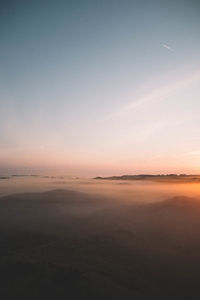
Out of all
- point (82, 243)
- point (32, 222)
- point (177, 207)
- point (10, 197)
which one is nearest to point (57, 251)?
point (82, 243)

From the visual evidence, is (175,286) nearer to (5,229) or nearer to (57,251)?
(57,251)

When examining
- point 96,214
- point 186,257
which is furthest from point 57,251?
point 96,214

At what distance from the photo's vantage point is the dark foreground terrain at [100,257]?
1078 cm

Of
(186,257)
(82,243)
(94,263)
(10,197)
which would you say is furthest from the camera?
(10,197)

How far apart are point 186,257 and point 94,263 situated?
7374mm

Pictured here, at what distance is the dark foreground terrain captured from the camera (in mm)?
10781

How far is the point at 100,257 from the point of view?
15.1m

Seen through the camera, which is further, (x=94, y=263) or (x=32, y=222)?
(x=32, y=222)

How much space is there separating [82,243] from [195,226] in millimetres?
14725

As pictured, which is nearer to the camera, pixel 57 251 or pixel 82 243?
pixel 57 251

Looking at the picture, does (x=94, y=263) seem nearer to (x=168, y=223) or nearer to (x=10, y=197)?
(x=168, y=223)

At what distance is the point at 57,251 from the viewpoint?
15805 millimetres

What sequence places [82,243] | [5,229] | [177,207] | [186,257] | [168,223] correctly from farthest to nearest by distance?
[177,207] < [168,223] < [5,229] < [82,243] < [186,257]

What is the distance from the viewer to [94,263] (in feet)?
45.6
